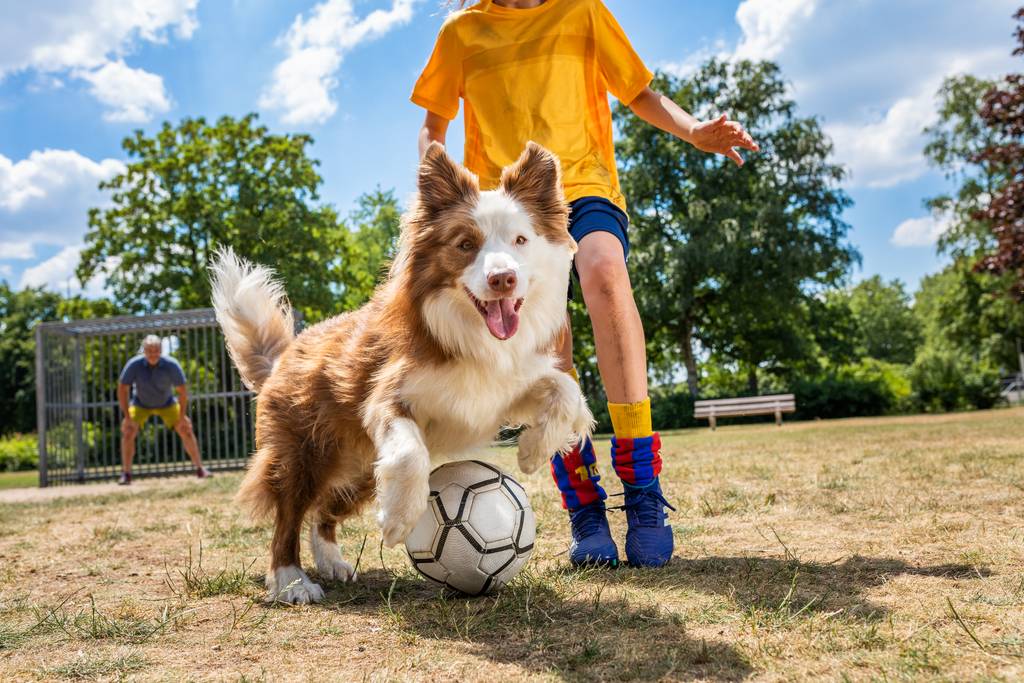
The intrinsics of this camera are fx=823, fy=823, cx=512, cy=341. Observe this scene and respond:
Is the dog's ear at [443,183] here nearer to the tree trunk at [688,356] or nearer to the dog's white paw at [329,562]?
the dog's white paw at [329,562]

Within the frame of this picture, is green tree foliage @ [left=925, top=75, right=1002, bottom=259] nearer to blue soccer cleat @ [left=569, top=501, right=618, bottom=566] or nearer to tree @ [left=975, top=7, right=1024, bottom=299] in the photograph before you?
tree @ [left=975, top=7, right=1024, bottom=299]

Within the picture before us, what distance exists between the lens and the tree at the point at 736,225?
31.1 metres

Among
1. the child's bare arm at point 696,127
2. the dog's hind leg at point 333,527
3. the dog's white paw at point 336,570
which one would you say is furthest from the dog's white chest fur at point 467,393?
the child's bare arm at point 696,127

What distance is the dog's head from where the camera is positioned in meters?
3.23

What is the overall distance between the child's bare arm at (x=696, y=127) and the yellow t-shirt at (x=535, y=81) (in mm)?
182

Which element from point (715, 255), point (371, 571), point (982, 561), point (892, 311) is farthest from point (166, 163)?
point (892, 311)

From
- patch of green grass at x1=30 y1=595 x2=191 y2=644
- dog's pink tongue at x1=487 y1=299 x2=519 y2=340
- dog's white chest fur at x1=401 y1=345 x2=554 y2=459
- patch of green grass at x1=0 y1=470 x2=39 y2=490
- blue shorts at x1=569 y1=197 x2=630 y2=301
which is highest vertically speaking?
blue shorts at x1=569 y1=197 x2=630 y2=301

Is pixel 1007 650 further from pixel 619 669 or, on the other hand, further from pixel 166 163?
pixel 166 163

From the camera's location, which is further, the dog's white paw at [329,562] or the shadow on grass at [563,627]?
the dog's white paw at [329,562]

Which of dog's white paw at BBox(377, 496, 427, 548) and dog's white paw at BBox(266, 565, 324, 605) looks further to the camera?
dog's white paw at BBox(266, 565, 324, 605)

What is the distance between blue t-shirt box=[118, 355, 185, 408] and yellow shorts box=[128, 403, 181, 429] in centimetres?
10

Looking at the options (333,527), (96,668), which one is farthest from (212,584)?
(96,668)

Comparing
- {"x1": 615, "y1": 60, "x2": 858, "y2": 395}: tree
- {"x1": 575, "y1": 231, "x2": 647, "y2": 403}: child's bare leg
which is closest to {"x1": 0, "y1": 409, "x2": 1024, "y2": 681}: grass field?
{"x1": 575, "y1": 231, "x2": 647, "y2": 403}: child's bare leg

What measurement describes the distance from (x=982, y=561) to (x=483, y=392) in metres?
2.28
